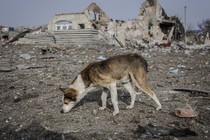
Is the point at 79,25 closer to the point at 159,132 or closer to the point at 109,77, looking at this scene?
the point at 109,77

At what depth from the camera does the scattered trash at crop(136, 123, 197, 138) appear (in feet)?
16.7

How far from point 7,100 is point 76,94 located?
7.52 ft

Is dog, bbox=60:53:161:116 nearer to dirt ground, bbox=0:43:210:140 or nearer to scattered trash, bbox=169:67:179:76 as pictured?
dirt ground, bbox=0:43:210:140

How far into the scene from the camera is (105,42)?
27.1 meters

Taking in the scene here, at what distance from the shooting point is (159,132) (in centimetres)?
517

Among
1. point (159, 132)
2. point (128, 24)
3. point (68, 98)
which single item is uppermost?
point (128, 24)

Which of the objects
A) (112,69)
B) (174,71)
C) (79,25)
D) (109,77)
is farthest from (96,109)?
(79,25)

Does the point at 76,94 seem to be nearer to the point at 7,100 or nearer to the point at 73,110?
the point at 73,110

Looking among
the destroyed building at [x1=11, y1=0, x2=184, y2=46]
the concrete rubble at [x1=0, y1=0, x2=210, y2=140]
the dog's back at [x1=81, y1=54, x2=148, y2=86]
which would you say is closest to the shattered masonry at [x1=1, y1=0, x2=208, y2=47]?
the destroyed building at [x1=11, y1=0, x2=184, y2=46]

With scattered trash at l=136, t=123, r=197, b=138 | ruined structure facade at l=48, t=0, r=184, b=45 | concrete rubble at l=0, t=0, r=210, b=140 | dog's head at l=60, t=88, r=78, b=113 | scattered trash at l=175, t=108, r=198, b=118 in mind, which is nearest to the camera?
scattered trash at l=136, t=123, r=197, b=138

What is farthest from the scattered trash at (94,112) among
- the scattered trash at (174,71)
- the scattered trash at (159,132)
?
the scattered trash at (174,71)

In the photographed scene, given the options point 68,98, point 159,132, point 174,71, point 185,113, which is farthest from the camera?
point 174,71

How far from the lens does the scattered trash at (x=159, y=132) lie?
5.09 metres

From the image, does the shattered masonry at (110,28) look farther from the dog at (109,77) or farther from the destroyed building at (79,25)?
the dog at (109,77)
